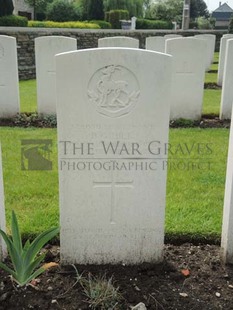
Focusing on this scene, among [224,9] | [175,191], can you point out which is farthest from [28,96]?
[224,9]

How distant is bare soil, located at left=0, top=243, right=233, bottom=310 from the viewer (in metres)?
2.29

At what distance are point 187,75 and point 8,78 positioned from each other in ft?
10.1

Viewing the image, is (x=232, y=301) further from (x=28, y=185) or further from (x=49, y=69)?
(x=49, y=69)

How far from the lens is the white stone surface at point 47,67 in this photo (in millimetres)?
6863

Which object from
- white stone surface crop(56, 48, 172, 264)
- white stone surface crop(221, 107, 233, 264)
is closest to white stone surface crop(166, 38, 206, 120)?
white stone surface crop(221, 107, 233, 264)

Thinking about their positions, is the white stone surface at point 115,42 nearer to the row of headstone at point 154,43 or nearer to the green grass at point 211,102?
the green grass at point 211,102

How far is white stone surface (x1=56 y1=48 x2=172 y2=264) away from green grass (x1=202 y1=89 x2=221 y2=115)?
5.11m

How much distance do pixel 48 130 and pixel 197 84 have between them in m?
2.68

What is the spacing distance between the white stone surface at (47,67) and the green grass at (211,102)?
2857 millimetres

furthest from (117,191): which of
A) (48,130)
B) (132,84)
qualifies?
(48,130)

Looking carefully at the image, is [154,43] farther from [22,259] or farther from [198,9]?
[198,9]

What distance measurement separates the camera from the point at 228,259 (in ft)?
8.82

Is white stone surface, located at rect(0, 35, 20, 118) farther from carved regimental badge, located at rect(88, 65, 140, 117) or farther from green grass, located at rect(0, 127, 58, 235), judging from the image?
carved regimental badge, located at rect(88, 65, 140, 117)

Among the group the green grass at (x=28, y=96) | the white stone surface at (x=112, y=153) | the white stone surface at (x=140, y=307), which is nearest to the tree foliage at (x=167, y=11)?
the green grass at (x=28, y=96)
